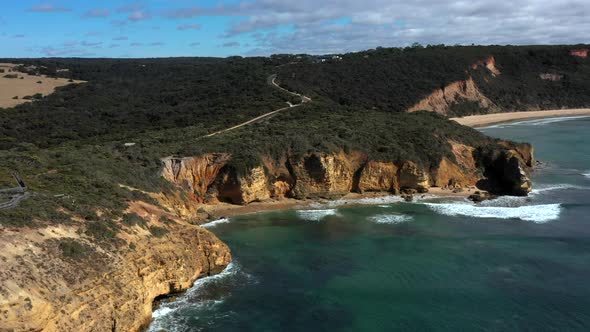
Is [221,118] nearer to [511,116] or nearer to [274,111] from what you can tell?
[274,111]

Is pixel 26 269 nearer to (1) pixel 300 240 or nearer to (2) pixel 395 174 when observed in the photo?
(1) pixel 300 240

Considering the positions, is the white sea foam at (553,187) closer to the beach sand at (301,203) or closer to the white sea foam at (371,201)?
the beach sand at (301,203)

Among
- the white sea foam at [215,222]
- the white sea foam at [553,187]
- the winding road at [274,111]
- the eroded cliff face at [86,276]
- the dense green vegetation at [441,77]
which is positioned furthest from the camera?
the dense green vegetation at [441,77]

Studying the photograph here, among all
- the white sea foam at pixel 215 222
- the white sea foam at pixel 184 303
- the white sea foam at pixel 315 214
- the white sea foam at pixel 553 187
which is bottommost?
the white sea foam at pixel 184 303

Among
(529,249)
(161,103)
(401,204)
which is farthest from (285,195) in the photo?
(161,103)

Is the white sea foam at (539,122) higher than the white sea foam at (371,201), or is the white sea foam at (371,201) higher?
the white sea foam at (539,122)

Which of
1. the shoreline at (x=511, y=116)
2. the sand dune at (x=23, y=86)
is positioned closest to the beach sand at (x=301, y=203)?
the shoreline at (x=511, y=116)

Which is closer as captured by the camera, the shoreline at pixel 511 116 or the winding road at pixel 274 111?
the winding road at pixel 274 111
